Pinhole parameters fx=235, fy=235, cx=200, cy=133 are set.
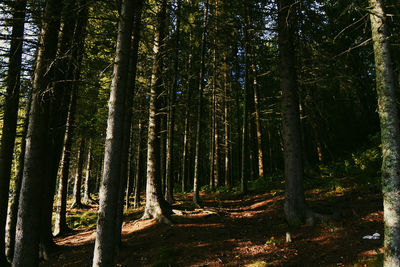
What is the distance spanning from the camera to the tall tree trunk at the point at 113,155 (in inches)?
159

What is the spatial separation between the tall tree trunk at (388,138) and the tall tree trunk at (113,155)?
14.7 ft

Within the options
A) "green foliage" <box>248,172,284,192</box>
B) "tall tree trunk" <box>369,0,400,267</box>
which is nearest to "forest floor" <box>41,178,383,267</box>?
"tall tree trunk" <box>369,0,400,267</box>

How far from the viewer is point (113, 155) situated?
4273 millimetres

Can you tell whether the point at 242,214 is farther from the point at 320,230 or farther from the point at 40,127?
the point at 40,127

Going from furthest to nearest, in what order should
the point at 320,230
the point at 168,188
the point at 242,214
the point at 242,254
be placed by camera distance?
the point at 168,188 < the point at 242,214 < the point at 320,230 < the point at 242,254

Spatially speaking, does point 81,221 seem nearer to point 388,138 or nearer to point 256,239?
point 256,239

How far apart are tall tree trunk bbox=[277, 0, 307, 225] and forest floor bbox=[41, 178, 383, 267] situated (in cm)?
61

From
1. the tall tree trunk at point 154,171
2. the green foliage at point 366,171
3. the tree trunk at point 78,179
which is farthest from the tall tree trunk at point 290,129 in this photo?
the tree trunk at point 78,179

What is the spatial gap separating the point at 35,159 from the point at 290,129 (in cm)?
686

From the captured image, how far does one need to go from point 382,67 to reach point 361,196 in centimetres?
587

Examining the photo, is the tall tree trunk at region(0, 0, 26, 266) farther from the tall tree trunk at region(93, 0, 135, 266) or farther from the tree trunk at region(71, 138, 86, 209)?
the tree trunk at region(71, 138, 86, 209)

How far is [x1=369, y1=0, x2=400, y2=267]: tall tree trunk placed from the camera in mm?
3805

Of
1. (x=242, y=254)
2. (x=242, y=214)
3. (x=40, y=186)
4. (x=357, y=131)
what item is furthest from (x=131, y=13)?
(x=357, y=131)

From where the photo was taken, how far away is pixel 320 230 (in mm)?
6344
